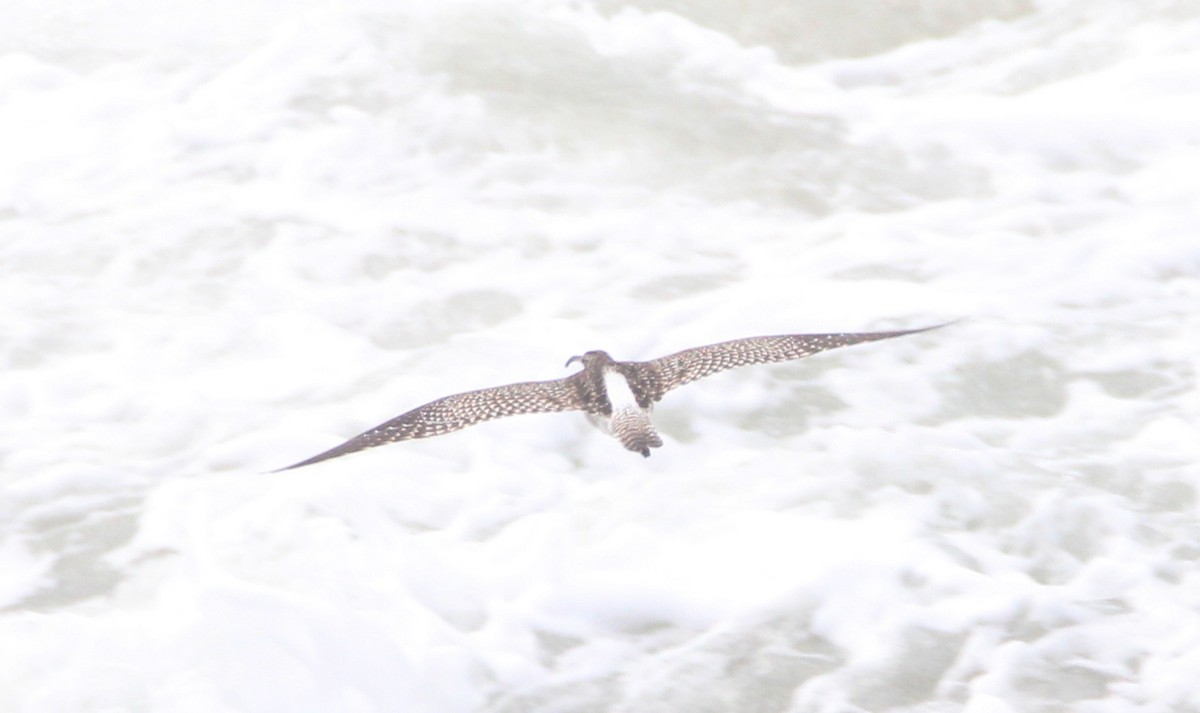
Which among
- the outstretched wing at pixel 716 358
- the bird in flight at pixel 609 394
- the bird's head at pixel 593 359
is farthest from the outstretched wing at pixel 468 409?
the outstretched wing at pixel 716 358

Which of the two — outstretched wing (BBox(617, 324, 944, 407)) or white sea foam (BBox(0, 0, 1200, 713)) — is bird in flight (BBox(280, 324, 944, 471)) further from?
white sea foam (BBox(0, 0, 1200, 713))

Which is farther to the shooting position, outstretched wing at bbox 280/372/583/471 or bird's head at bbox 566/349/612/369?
bird's head at bbox 566/349/612/369

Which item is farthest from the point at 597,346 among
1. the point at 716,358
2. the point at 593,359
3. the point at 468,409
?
the point at 468,409

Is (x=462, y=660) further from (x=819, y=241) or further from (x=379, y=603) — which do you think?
(x=819, y=241)

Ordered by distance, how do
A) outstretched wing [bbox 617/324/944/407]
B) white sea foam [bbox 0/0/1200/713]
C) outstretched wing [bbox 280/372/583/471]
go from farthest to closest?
outstretched wing [bbox 617/324/944/407], outstretched wing [bbox 280/372/583/471], white sea foam [bbox 0/0/1200/713]

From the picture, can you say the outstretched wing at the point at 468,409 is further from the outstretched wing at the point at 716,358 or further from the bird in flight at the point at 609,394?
the outstretched wing at the point at 716,358

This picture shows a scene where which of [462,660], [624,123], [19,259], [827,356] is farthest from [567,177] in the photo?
[462,660]

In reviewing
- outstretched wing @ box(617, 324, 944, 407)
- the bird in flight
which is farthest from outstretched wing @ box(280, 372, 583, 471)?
outstretched wing @ box(617, 324, 944, 407)
